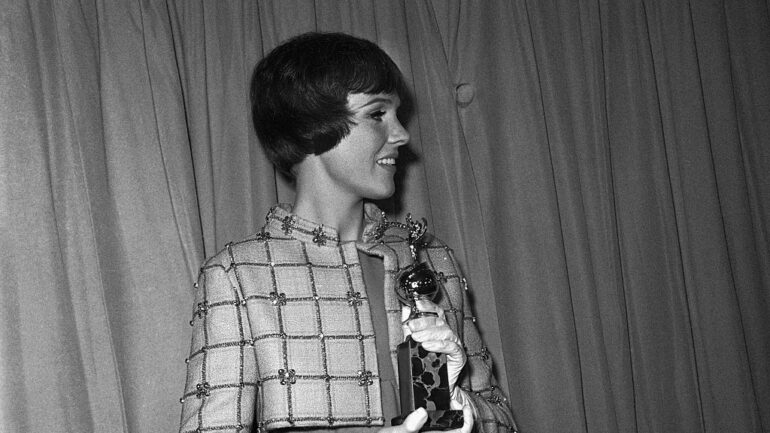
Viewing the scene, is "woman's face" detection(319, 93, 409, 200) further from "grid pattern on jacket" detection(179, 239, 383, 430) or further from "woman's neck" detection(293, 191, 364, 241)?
"grid pattern on jacket" detection(179, 239, 383, 430)

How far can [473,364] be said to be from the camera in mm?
1636

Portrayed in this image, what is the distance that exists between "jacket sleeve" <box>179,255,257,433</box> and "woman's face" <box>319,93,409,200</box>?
0.27m

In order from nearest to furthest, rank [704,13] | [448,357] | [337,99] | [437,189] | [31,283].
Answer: [448,357] → [337,99] → [31,283] → [437,189] → [704,13]

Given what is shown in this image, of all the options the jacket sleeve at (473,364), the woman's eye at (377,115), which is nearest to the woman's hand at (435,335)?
the jacket sleeve at (473,364)

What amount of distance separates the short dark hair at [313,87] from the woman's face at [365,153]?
0.01m

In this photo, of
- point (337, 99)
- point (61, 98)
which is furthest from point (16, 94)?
point (337, 99)

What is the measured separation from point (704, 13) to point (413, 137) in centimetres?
87

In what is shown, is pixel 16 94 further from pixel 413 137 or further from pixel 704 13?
pixel 704 13

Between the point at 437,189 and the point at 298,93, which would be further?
the point at 437,189

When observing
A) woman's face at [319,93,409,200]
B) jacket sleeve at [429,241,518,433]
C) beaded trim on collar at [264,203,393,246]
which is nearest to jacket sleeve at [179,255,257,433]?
beaded trim on collar at [264,203,393,246]

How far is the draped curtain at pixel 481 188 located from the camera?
5.70ft

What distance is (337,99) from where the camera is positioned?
158 centimetres

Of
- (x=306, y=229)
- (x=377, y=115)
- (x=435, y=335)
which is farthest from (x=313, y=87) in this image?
(x=435, y=335)

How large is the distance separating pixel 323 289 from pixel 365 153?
26 centimetres
